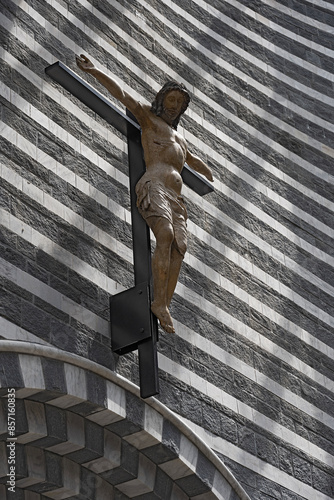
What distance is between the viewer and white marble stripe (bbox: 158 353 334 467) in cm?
830

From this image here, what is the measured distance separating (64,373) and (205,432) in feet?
5.35


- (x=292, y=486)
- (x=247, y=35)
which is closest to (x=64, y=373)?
(x=292, y=486)

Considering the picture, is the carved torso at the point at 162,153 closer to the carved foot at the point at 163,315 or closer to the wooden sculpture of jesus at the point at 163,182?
the wooden sculpture of jesus at the point at 163,182

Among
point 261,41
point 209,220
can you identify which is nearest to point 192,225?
point 209,220

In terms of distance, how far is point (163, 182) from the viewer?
7.91 meters

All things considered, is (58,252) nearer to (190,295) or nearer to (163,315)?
(163,315)

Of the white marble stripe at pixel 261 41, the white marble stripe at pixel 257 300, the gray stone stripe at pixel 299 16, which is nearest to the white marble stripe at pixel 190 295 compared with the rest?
the white marble stripe at pixel 257 300

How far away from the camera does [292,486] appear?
8.85 meters

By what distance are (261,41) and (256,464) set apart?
5405 mm

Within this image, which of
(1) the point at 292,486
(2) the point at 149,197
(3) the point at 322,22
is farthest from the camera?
(3) the point at 322,22

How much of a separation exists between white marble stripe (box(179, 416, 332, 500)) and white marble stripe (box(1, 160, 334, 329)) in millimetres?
1508

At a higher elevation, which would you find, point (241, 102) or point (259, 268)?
point (241, 102)

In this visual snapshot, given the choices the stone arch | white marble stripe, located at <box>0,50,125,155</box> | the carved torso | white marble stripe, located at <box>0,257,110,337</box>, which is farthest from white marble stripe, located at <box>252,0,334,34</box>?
the stone arch

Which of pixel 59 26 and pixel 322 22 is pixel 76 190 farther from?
pixel 322 22
